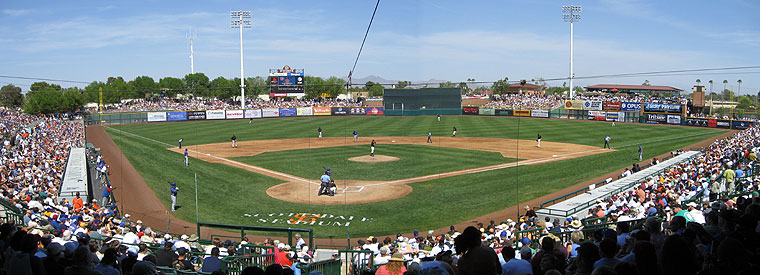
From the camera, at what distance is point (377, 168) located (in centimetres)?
3188

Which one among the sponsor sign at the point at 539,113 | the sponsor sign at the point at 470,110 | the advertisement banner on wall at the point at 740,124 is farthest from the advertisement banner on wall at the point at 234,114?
the advertisement banner on wall at the point at 740,124

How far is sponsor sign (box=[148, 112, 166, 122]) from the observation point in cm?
7091

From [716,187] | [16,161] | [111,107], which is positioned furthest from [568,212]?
[111,107]

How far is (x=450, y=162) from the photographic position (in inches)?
1350

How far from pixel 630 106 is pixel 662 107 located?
364cm

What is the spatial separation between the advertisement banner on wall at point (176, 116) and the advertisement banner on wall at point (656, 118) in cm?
6119

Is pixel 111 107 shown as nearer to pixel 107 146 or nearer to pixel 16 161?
pixel 107 146

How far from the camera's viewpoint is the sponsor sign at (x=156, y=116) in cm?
7091

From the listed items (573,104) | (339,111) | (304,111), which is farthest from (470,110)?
(304,111)

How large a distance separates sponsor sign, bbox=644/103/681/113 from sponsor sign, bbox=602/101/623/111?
3.31 meters

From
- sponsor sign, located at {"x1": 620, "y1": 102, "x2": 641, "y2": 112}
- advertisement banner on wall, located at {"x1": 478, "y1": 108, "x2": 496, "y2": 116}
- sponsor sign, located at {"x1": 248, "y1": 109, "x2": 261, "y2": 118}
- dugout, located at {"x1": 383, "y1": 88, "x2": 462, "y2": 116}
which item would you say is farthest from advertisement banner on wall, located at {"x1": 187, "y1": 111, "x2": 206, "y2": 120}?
sponsor sign, located at {"x1": 620, "y1": 102, "x2": 641, "y2": 112}

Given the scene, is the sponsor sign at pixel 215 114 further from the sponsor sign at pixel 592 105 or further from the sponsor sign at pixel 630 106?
the sponsor sign at pixel 630 106

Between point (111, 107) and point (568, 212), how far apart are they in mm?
78815

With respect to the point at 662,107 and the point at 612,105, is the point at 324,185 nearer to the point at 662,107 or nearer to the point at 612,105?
the point at 662,107
